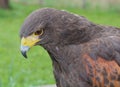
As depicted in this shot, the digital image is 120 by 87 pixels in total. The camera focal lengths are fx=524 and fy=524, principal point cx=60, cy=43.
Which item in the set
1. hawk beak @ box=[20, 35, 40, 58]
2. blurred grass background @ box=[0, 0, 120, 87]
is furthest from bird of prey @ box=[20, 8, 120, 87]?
blurred grass background @ box=[0, 0, 120, 87]

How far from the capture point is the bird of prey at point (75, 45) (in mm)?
5152

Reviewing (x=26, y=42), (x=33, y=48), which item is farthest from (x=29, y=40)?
Result: (x=33, y=48)

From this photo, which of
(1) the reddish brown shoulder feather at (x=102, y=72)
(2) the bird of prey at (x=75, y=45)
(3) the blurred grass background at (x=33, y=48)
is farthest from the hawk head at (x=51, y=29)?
(3) the blurred grass background at (x=33, y=48)

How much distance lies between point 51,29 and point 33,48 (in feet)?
33.9

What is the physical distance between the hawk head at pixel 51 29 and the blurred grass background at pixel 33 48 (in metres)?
1.95

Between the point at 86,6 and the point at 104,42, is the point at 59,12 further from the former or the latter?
the point at 86,6

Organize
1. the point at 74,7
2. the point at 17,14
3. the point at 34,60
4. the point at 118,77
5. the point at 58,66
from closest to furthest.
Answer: the point at 118,77
the point at 58,66
the point at 34,60
the point at 17,14
the point at 74,7

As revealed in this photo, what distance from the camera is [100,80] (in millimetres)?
5199

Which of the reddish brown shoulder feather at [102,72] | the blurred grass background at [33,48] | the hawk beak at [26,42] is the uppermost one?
the hawk beak at [26,42]

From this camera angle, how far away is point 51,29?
17.2 feet

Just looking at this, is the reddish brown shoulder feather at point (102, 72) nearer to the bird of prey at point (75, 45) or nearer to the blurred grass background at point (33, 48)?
the bird of prey at point (75, 45)

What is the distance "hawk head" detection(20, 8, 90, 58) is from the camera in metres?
5.10

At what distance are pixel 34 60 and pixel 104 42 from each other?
8523mm

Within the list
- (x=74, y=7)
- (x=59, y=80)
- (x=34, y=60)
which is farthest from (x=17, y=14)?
(x=59, y=80)
